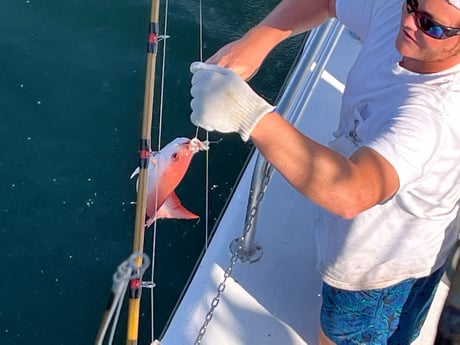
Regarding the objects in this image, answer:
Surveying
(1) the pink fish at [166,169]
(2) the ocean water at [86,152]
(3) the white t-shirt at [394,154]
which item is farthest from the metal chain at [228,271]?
(2) the ocean water at [86,152]

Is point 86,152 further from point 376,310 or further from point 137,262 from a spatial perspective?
point 137,262

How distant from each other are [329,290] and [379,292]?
6.1 inches

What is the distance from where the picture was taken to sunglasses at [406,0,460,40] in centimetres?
149

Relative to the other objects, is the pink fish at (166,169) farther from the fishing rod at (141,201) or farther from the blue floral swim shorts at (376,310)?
the blue floral swim shorts at (376,310)

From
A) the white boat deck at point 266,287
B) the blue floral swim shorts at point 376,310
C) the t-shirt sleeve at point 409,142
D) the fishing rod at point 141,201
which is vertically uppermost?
the t-shirt sleeve at point 409,142

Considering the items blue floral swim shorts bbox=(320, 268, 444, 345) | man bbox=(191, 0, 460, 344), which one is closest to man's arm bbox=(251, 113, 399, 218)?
man bbox=(191, 0, 460, 344)

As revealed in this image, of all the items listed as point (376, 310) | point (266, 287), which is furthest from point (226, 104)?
point (266, 287)

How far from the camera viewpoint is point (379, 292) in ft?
6.28

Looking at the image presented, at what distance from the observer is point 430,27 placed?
150 centimetres

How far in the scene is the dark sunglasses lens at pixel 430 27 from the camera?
4.89ft

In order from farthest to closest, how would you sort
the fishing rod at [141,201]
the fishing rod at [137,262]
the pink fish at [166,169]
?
1. the pink fish at [166,169]
2. the fishing rod at [141,201]
3. the fishing rod at [137,262]

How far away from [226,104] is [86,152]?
2.65 metres

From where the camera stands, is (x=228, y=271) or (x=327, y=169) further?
(x=228, y=271)

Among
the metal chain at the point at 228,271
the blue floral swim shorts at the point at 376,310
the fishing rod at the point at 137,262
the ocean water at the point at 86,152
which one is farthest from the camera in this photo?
the ocean water at the point at 86,152
